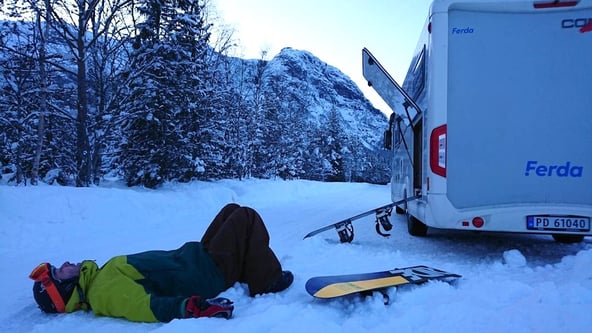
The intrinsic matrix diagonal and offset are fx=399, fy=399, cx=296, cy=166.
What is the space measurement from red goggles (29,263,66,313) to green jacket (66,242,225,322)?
0.07 metres

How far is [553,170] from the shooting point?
14.4ft

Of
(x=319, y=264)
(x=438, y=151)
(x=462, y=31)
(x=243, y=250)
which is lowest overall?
(x=319, y=264)

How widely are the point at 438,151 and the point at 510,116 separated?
0.87m

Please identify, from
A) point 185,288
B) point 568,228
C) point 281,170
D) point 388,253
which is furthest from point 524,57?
point 281,170

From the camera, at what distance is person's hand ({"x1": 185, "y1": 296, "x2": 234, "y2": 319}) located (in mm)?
2592

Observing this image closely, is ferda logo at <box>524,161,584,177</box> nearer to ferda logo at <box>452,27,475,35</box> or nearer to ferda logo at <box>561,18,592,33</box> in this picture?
ferda logo at <box>561,18,592,33</box>

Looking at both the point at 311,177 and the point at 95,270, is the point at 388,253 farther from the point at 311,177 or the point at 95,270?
the point at 311,177

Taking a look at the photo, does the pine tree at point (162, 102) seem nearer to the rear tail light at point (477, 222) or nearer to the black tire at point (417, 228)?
the black tire at point (417, 228)

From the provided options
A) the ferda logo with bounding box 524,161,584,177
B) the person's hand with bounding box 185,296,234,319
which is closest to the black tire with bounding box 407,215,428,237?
the ferda logo with bounding box 524,161,584,177

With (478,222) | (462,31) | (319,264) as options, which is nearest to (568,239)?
(478,222)

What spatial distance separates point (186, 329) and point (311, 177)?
137 ft

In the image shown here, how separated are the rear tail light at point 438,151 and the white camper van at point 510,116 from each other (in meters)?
0.01

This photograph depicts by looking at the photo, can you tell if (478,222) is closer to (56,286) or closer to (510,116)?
(510,116)

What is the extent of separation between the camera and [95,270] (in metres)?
2.96
